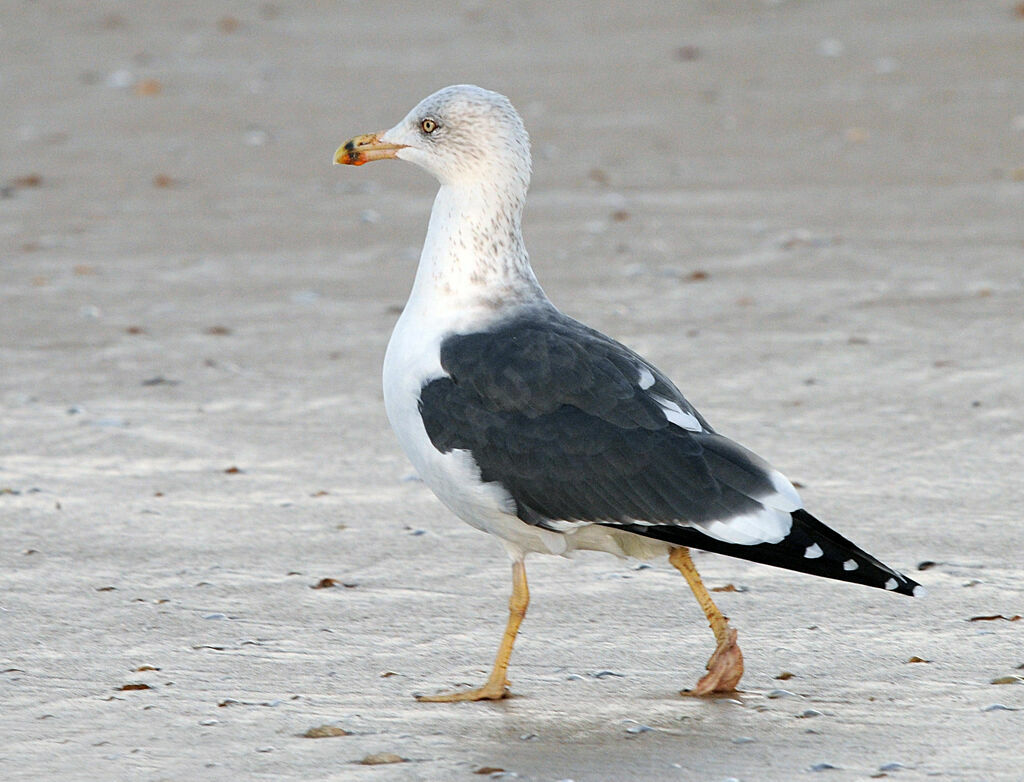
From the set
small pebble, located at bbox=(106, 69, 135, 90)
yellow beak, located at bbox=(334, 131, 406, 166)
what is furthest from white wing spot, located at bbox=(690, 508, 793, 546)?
small pebble, located at bbox=(106, 69, 135, 90)

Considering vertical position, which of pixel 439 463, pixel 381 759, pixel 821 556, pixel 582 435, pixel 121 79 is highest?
pixel 121 79

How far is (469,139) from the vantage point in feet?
15.6

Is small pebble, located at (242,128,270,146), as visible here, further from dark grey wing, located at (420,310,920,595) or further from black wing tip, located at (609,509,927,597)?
black wing tip, located at (609,509,927,597)

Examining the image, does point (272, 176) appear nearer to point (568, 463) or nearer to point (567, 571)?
point (567, 571)

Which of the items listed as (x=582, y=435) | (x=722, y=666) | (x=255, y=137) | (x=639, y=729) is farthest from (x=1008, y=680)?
(x=255, y=137)

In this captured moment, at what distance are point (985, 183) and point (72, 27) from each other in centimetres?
788

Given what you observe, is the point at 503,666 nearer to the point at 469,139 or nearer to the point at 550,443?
the point at 550,443

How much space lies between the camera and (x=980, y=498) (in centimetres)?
550

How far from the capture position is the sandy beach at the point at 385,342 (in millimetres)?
3930

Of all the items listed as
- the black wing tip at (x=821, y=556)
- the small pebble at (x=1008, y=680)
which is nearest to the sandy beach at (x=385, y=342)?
the small pebble at (x=1008, y=680)

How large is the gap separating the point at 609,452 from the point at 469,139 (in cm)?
112

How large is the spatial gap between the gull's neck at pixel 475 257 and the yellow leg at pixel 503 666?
79 cm

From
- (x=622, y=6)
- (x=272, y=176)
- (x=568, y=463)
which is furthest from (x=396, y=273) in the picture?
(x=622, y=6)

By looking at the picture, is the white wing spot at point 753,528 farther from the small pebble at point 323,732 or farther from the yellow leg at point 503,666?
the small pebble at point 323,732
